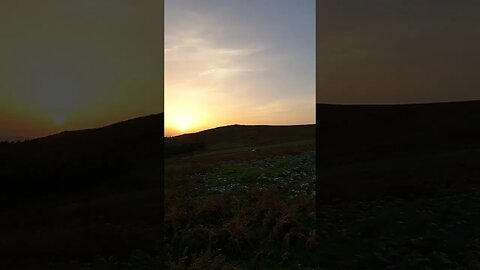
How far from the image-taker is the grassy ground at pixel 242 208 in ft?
12.5

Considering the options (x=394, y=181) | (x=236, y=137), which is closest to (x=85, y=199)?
(x=236, y=137)

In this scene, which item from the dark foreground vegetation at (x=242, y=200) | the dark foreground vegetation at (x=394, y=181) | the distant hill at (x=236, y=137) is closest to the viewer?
the dark foreground vegetation at (x=394, y=181)

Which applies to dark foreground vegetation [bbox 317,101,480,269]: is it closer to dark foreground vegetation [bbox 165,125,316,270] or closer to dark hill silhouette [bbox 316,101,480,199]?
dark hill silhouette [bbox 316,101,480,199]

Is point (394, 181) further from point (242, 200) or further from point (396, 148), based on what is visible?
point (242, 200)

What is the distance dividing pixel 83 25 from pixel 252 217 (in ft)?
6.84

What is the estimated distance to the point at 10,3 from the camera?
3207 mm

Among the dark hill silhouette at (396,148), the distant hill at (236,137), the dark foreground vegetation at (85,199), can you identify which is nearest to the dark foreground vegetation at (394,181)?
the dark hill silhouette at (396,148)

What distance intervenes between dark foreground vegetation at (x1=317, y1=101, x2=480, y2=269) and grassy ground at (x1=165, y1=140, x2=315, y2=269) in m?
0.30

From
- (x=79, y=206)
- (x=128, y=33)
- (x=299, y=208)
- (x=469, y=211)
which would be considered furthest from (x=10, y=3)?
(x=469, y=211)

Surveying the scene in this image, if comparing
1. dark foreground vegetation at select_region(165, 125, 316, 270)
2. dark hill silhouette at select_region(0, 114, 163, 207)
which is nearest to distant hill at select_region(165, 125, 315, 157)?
dark foreground vegetation at select_region(165, 125, 316, 270)

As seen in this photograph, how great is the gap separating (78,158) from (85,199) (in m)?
0.31

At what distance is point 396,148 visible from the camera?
3.78 metres

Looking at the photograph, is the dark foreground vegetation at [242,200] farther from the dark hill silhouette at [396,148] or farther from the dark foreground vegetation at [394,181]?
the dark hill silhouette at [396,148]

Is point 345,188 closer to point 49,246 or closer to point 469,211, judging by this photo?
point 469,211
